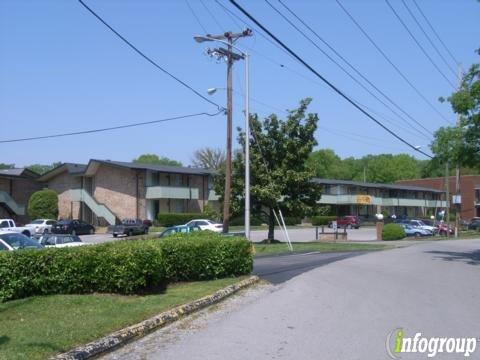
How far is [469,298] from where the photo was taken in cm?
1234

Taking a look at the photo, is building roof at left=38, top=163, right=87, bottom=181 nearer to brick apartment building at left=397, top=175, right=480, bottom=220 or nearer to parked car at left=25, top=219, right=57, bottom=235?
parked car at left=25, top=219, right=57, bottom=235

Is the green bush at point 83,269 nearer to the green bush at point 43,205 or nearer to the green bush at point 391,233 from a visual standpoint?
the green bush at point 391,233

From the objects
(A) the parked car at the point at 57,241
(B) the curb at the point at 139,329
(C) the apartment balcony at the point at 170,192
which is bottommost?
(B) the curb at the point at 139,329

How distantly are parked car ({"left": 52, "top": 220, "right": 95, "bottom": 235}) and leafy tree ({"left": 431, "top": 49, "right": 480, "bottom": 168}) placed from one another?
3313 cm

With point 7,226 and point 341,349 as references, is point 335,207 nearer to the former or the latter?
point 7,226

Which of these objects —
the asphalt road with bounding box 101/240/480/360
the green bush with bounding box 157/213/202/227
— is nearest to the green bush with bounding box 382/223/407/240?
the green bush with bounding box 157/213/202/227

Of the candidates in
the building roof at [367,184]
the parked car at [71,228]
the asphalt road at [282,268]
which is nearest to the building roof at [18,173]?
the parked car at [71,228]

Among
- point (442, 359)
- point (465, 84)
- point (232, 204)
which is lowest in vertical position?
point (442, 359)

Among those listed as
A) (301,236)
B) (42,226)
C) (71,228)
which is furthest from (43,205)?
(301,236)

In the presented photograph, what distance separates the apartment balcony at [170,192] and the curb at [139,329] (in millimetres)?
45486

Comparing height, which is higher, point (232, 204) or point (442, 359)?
point (232, 204)

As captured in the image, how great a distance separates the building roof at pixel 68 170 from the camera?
2479 inches

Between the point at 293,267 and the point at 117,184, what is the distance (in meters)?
43.3

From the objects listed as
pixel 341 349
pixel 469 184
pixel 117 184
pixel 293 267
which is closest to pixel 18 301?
pixel 341 349
